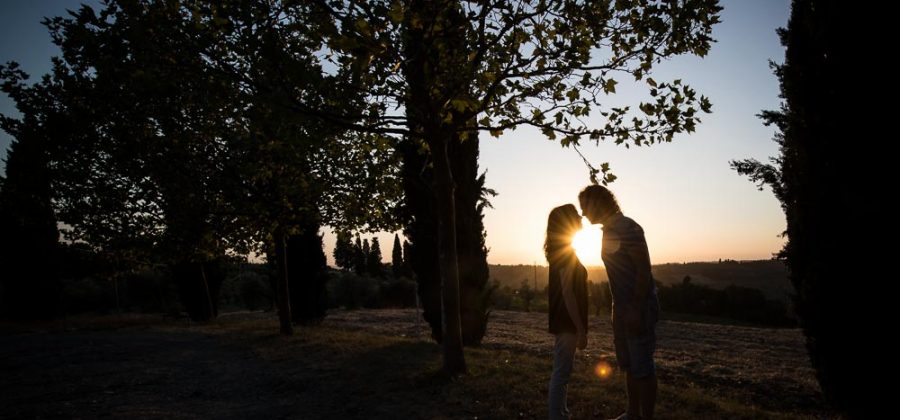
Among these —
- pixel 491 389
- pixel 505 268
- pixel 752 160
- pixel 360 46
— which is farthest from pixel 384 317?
pixel 505 268

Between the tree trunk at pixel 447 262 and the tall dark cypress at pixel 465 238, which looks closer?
the tree trunk at pixel 447 262

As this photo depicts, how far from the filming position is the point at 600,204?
5004 mm

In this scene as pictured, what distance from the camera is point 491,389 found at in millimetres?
7617

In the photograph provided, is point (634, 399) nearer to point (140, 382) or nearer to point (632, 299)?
point (632, 299)

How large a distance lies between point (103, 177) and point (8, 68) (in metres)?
4.12

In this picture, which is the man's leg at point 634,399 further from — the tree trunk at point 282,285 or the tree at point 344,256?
the tree at point 344,256

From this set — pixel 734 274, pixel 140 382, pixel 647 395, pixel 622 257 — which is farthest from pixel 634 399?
pixel 734 274

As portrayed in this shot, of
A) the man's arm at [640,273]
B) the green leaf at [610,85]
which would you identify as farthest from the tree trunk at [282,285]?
the man's arm at [640,273]

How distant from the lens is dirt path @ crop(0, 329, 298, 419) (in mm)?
7398

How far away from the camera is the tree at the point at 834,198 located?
594 centimetres

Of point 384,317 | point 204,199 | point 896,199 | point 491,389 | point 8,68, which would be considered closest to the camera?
point 896,199

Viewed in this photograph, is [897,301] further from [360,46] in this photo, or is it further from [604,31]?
[360,46]

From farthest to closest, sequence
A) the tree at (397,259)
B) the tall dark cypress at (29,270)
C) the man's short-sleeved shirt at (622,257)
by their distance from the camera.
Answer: the tree at (397,259) < the tall dark cypress at (29,270) < the man's short-sleeved shirt at (622,257)

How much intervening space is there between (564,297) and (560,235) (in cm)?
62
